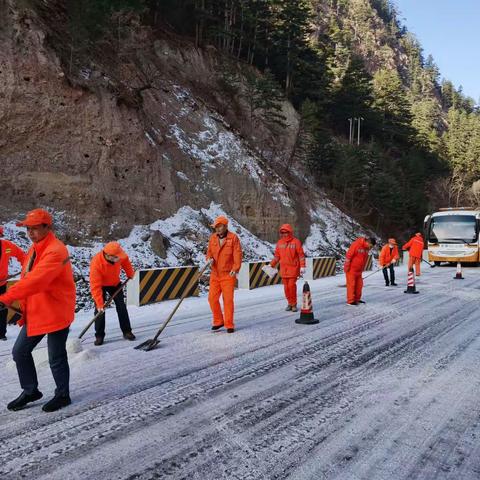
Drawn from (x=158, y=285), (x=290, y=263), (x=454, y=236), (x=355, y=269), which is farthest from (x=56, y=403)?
(x=454, y=236)

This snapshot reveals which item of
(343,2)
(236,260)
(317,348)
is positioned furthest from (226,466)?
(343,2)

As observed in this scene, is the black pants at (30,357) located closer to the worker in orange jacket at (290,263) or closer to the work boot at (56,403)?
the work boot at (56,403)

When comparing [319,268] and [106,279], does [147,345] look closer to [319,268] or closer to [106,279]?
[106,279]

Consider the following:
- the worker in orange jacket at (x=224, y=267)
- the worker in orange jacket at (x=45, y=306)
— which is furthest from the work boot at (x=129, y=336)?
the worker in orange jacket at (x=45, y=306)

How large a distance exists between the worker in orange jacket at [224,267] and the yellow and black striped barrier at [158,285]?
3573mm

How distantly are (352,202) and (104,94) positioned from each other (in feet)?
91.9

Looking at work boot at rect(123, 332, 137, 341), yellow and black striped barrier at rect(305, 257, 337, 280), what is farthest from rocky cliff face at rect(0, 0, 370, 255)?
work boot at rect(123, 332, 137, 341)

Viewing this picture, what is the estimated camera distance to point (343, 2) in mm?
123875

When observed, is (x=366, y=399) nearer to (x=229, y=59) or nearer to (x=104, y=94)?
(x=104, y=94)

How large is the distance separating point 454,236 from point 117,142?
A: 19156 mm

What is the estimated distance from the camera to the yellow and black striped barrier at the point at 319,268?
1855 centimetres

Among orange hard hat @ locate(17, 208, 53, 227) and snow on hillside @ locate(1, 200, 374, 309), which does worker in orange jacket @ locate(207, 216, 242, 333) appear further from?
snow on hillside @ locate(1, 200, 374, 309)

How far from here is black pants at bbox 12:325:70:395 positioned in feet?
13.6

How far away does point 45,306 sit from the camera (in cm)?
405
